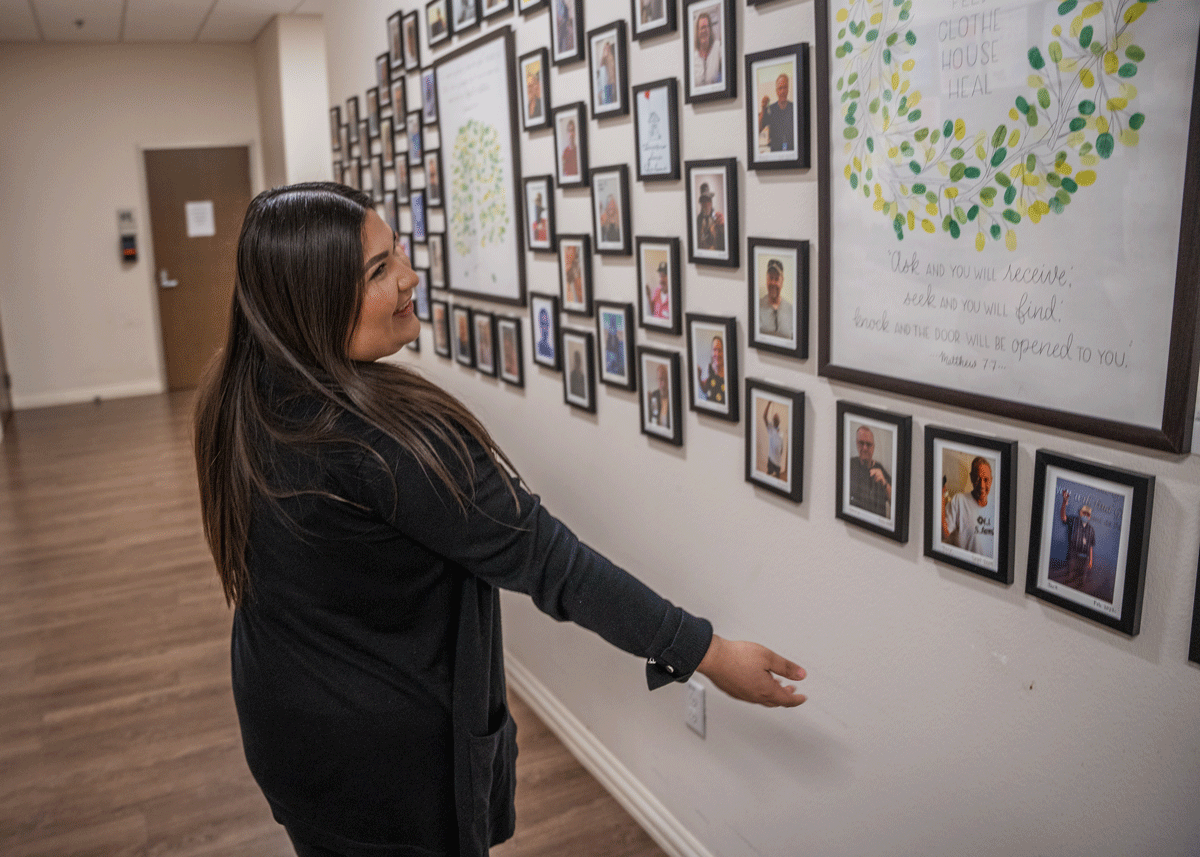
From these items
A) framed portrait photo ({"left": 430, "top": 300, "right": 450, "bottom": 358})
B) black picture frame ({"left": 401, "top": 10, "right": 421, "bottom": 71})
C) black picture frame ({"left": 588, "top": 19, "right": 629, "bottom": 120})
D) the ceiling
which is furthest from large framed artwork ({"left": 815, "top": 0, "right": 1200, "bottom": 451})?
the ceiling

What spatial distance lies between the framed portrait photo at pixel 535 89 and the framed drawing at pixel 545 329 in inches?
17.5

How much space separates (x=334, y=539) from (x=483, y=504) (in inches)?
7.4

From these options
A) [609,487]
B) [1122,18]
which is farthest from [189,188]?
[1122,18]

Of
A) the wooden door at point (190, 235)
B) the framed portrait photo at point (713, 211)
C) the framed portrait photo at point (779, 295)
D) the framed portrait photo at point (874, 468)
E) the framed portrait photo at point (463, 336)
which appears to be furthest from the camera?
the wooden door at point (190, 235)

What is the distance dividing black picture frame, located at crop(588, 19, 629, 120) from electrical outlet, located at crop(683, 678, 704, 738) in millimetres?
1251

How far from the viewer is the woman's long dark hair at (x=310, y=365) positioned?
1.16 metres

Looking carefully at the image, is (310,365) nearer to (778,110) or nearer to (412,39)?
(778,110)

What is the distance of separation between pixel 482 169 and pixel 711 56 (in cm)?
123

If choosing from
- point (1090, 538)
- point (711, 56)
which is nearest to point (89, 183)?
point (711, 56)

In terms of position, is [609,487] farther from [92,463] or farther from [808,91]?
[92,463]

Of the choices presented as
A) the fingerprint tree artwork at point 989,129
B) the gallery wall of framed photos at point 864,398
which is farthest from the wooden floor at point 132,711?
the fingerprint tree artwork at point 989,129

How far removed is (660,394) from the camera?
212 centimetres

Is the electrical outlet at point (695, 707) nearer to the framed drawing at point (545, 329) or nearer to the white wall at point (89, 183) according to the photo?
the framed drawing at point (545, 329)

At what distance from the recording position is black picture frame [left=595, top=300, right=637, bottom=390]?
221 centimetres
